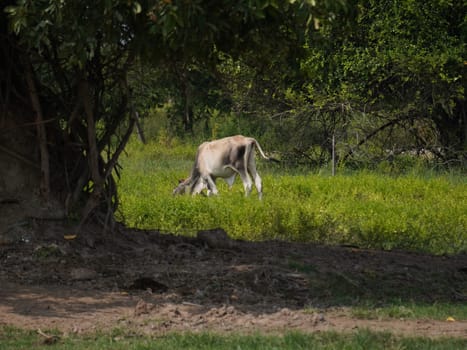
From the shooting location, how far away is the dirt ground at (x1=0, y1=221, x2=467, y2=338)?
723 cm

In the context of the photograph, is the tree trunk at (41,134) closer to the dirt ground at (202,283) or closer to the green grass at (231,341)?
the dirt ground at (202,283)

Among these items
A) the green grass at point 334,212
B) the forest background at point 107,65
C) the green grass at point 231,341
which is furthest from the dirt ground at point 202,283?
the green grass at point 334,212

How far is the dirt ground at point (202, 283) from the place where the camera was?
7230 mm

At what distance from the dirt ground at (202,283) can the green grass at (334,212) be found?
1504 mm

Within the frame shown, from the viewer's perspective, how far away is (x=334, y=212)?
14.1 meters

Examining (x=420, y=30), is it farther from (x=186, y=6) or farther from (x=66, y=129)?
(x=186, y=6)

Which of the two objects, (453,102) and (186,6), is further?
(453,102)

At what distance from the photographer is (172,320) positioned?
7219 mm

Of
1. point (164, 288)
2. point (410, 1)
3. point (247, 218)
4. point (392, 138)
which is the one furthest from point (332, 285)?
point (392, 138)

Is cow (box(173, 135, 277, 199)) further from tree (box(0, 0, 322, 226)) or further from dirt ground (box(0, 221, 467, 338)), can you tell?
dirt ground (box(0, 221, 467, 338))

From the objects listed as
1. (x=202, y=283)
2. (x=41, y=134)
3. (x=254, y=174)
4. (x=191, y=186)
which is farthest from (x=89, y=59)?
(x=191, y=186)

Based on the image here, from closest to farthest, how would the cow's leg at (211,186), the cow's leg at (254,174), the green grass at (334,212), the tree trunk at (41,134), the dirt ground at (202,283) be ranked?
the dirt ground at (202,283)
the tree trunk at (41,134)
the green grass at (334,212)
the cow's leg at (254,174)
the cow's leg at (211,186)

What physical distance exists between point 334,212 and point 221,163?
6627 mm

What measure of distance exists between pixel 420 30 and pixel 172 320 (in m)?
13.7
